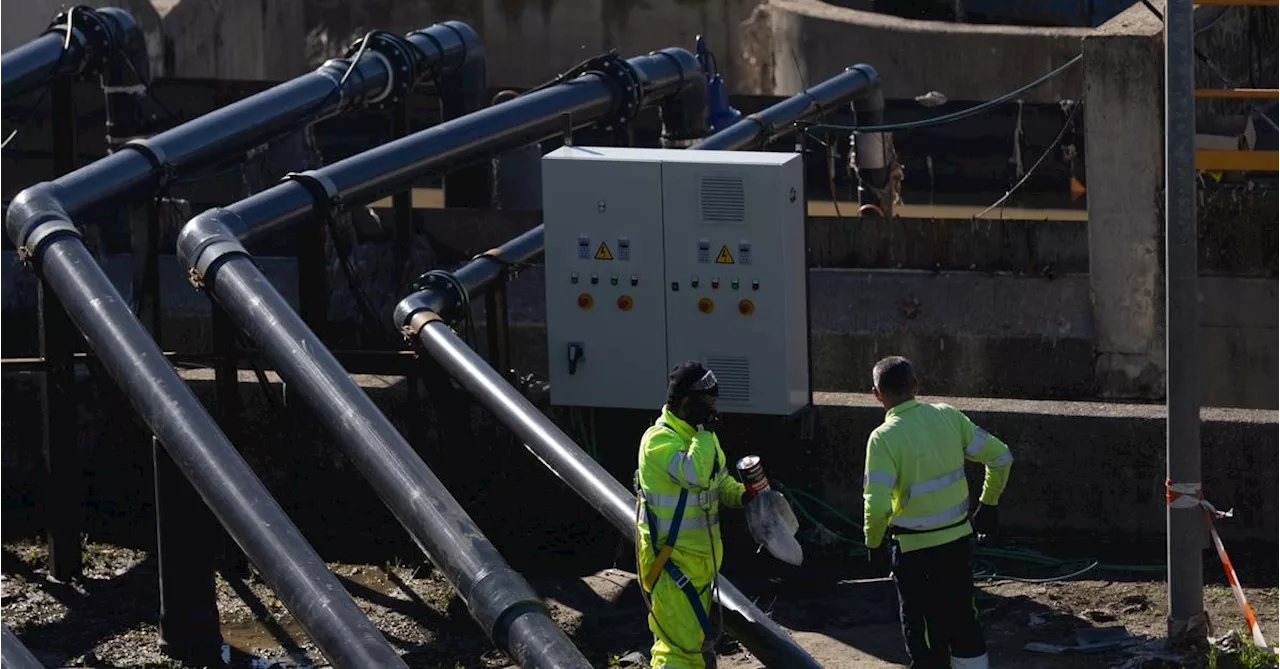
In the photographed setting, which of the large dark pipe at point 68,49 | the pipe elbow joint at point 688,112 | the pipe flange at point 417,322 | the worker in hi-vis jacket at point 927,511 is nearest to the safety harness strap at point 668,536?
the worker in hi-vis jacket at point 927,511

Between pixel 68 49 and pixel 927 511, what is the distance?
23.8ft

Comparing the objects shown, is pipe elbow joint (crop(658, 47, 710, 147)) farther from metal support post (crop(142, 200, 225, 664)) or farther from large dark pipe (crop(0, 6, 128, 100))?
metal support post (crop(142, 200, 225, 664))

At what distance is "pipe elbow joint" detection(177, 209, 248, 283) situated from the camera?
10.2 meters

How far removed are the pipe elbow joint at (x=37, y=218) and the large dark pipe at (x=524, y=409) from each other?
1822 millimetres

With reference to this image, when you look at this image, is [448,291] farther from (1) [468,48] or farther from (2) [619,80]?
(1) [468,48]

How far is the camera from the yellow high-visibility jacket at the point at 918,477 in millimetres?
8297

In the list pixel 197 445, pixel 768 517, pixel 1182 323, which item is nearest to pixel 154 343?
pixel 197 445

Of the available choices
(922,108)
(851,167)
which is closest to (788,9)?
(922,108)

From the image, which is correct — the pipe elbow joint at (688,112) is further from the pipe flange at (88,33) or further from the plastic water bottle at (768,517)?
the plastic water bottle at (768,517)

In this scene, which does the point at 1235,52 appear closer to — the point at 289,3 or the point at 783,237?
the point at 783,237

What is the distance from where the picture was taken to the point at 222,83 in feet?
58.4

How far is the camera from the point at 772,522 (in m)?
7.83

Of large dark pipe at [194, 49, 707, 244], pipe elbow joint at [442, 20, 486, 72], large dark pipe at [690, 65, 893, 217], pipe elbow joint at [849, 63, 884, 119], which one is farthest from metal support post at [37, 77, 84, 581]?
pipe elbow joint at [849, 63, 884, 119]

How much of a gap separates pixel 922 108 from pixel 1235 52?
388cm
